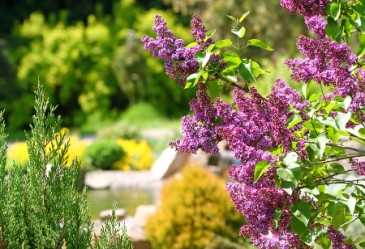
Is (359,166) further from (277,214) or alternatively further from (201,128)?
(201,128)

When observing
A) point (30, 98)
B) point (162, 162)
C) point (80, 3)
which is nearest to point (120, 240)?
point (162, 162)

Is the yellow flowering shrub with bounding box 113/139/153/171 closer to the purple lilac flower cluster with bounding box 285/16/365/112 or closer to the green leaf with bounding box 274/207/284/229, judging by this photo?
the purple lilac flower cluster with bounding box 285/16/365/112

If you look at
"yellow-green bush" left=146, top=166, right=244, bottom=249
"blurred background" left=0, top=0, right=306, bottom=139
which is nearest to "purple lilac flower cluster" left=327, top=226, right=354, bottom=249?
"yellow-green bush" left=146, top=166, right=244, bottom=249

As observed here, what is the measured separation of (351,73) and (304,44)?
211mm

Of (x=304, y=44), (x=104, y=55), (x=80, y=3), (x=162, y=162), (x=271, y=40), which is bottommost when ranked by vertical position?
(x=304, y=44)

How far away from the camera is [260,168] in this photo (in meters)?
2.60

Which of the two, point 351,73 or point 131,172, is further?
point 131,172

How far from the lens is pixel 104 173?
13438mm

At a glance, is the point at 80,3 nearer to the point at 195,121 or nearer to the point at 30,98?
the point at 30,98

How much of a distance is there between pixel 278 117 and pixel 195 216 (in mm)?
3416

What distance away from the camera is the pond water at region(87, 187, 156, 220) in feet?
33.9

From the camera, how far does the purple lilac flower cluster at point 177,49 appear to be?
284 cm

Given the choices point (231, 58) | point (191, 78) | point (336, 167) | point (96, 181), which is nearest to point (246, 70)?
point (231, 58)

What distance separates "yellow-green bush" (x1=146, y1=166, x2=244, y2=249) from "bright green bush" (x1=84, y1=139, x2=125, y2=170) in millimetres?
7597
